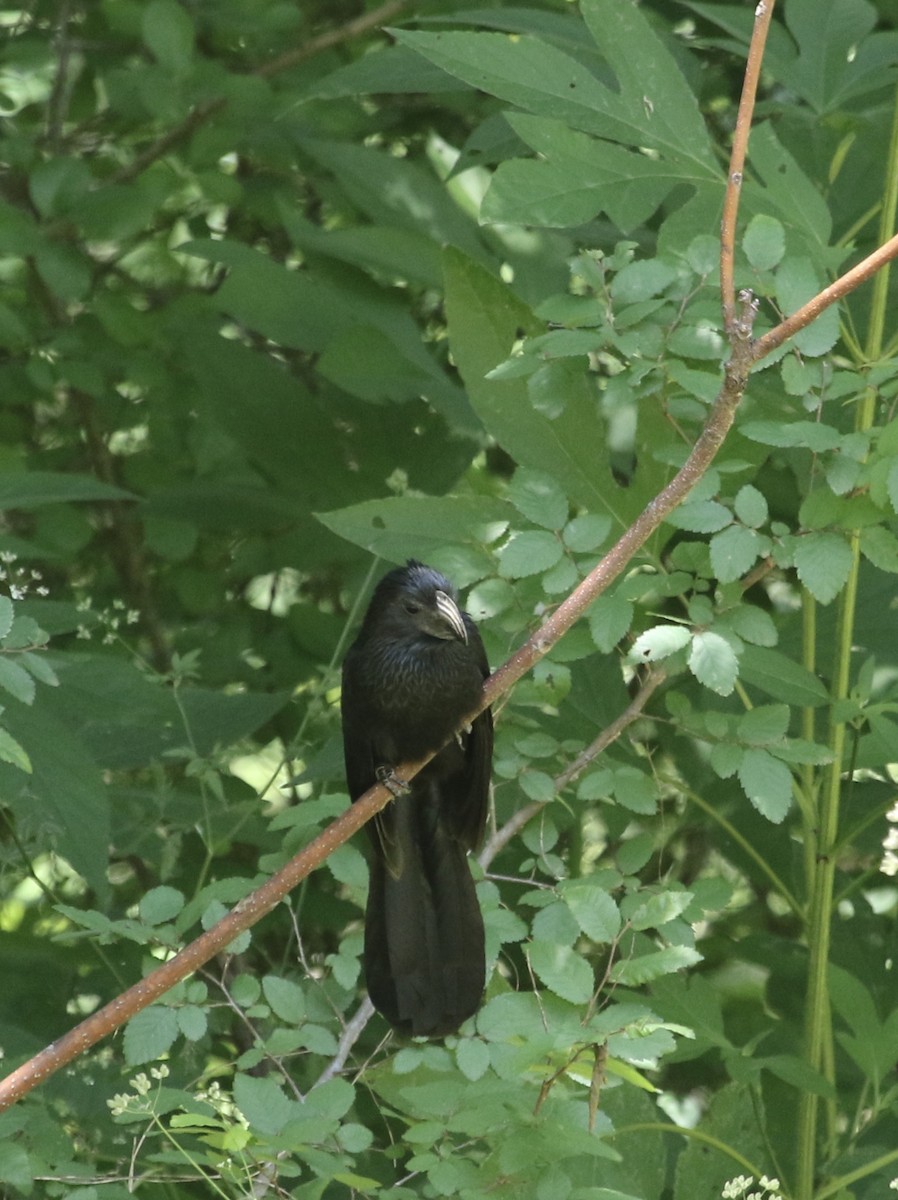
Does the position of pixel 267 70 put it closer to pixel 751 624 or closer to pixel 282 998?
pixel 751 624

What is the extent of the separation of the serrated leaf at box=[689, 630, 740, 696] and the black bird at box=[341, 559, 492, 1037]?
2.55 feet

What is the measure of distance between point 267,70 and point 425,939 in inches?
110

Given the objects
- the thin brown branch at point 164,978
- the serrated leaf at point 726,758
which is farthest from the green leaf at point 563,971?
the serrated leaf at point 726,758

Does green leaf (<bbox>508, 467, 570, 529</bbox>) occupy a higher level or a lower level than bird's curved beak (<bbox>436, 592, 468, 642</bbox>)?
higher

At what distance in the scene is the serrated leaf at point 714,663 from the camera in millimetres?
2211

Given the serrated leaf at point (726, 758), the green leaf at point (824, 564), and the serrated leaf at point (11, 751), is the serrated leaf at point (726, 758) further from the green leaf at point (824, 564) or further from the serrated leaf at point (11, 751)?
the serrated leaf at point (11, 751)

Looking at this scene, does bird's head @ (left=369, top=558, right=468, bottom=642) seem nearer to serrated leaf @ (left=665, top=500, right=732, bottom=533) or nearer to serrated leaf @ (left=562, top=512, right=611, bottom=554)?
serrated leaf @ (left=562, top=512, right=611, bottom=554)

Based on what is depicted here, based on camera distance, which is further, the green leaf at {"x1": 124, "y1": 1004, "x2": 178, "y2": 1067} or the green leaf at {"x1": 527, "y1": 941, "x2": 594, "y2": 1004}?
the green leaf at {"x1": 124, "y1": 1004, "x2": 178, "y2": 1067}

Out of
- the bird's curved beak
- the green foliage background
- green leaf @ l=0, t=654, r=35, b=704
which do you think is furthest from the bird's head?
green leaf @ l=0, t=654, r=35, b=704

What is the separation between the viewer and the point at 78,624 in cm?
288

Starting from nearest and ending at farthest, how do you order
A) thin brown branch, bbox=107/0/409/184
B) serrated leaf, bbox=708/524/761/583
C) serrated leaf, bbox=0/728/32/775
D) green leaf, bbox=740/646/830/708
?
serrated leaf, bbox=0/728/32/775
serrated leaf, bbox=708/524/761/583
green leaf, bbox=740/646/830/708
thin brown branch, bbox=107/0/409/184

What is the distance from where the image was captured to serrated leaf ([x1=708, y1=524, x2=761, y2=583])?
2256 millimetres

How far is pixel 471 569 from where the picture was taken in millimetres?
2572

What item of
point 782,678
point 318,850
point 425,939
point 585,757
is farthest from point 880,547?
point 425,939
